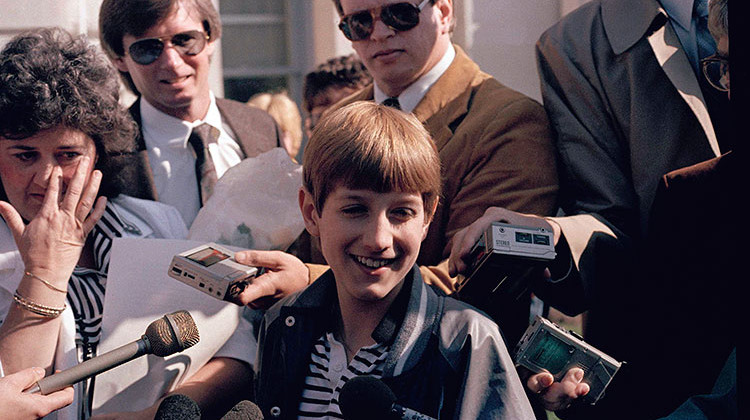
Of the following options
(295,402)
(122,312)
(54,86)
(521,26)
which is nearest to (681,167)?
(295,402)

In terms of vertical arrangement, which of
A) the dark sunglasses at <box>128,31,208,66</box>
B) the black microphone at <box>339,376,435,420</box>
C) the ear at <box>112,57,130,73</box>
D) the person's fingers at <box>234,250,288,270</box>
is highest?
the dark sunglasses at <box>128,31,208,66</box>

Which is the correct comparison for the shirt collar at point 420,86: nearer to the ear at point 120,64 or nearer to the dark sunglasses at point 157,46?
the dark sunglasses at point 157,46

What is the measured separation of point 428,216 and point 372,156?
250mm

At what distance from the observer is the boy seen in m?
2.36

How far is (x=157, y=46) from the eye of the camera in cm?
348

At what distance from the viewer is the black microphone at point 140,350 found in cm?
199

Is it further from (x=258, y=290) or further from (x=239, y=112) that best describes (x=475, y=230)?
(x=239, y=112)

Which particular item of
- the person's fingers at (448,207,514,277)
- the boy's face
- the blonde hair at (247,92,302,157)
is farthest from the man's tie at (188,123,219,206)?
the blonde hair at (247,92,302,157)

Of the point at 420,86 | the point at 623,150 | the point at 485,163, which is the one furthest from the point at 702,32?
the point at 420,86

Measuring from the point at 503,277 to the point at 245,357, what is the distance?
31.5 inches

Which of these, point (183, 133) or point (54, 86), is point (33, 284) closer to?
point (54, 86)

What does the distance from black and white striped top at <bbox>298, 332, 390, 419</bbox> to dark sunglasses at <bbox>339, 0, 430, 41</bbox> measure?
3.85 ft

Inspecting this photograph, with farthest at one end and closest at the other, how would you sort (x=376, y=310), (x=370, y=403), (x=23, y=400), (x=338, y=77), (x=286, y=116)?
1. (x=286, y=116)
2. (x=338, y=77)
3. (x=376, y=310)
4. (x=23, y=400)
5. (x=370, y=403)

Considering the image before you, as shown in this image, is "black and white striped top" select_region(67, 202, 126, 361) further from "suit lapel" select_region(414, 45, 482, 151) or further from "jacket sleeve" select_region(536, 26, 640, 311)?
"jacket sleeve" select_region(536, 26, 640, 311)
